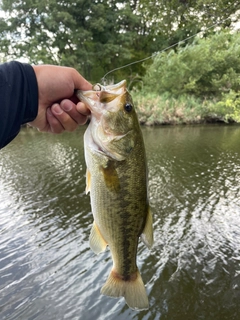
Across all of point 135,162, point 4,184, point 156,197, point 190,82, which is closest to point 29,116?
point 135,162

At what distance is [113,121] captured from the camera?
6.76ft

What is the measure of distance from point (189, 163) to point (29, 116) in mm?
11102

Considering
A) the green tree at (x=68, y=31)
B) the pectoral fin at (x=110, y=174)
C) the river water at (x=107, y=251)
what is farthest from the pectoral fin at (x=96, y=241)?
the green tree at (x=68, y=31)

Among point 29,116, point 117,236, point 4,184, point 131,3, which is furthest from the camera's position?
point 131,3

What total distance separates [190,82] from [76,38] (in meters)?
13.0

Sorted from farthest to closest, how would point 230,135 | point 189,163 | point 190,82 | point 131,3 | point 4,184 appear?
point 131,3 → point 190,82 → point 230,135 → point 189,163 → point 4,184

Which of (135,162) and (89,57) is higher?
(89,57)

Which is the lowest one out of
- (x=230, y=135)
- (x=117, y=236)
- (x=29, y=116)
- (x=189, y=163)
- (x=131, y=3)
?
(x=230, y=135)

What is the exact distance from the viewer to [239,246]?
6285 mm

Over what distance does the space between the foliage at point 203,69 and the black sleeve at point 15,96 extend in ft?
81.8

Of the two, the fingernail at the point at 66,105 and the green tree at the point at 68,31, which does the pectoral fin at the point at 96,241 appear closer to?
the fingernail at the point at 66,105

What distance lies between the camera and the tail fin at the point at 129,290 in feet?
7.29

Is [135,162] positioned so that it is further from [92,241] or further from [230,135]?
[230,135]

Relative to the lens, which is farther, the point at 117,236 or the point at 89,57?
the point at 89,57
